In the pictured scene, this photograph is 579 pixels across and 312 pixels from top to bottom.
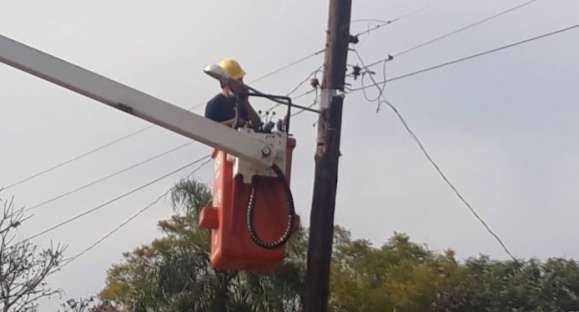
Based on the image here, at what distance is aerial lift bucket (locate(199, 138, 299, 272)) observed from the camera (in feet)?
26.1

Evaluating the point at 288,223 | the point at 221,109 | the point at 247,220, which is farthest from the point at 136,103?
the point at 288,223

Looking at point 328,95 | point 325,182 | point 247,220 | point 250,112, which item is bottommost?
point 247,220

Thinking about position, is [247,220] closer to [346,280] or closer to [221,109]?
[221,109]

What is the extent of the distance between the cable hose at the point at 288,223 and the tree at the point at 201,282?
36.3 ft

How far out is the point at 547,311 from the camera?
27.7m

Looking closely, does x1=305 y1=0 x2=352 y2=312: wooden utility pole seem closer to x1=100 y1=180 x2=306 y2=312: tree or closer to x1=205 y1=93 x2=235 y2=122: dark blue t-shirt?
x1=205 y1=93 x2=235 y2=122: dark blue t-shirt

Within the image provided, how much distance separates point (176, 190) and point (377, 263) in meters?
8.50

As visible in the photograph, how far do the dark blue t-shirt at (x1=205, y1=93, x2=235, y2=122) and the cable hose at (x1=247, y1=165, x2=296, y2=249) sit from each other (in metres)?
0.78

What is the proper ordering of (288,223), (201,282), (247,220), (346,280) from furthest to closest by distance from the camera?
(346,280) < (201,282) < (288,223) < (247,220)

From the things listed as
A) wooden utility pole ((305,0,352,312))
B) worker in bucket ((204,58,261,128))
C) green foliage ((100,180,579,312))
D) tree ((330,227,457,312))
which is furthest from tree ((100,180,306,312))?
worker in bucket ((204,58,261,128))

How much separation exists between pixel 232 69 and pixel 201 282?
11260 millimetres

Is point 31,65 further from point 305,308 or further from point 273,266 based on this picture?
point 305,308

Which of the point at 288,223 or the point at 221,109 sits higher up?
the point at 221,109

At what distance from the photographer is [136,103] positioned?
796 cm
